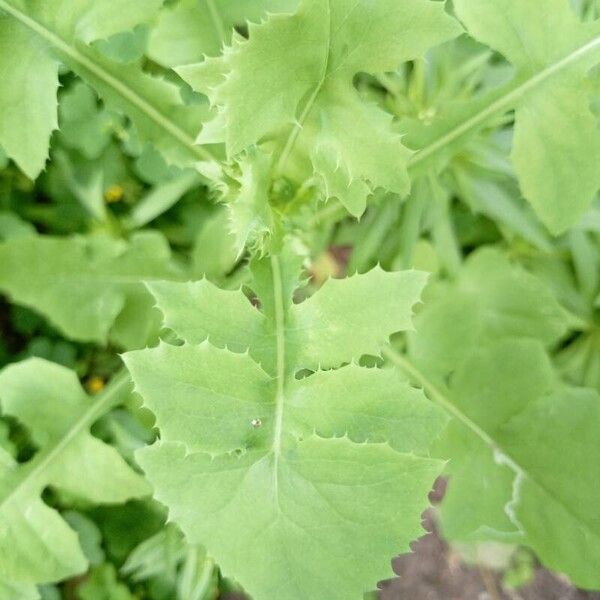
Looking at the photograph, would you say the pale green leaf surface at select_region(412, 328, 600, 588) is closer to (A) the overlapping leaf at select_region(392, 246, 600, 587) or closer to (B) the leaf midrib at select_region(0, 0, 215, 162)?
(A) the overlapping leaf at select_region(392, 246, 600, 587)

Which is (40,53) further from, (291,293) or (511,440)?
(511,440)

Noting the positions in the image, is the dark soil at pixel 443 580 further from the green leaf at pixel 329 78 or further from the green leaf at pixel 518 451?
the green leaf at pixel 329 78

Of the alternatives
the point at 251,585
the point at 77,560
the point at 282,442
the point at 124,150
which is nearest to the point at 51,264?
the point at 124,150

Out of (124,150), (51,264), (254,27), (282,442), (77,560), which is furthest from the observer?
(124,150)

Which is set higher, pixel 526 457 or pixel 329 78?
pixel 329 78

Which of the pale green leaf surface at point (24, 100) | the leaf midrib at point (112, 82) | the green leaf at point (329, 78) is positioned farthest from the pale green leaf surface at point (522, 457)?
the pale green leaf surface at point (24, 100)

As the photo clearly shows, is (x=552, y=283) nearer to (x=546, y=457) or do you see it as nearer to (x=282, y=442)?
(x=546, y=457)

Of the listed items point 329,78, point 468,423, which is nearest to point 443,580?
point 468,423
